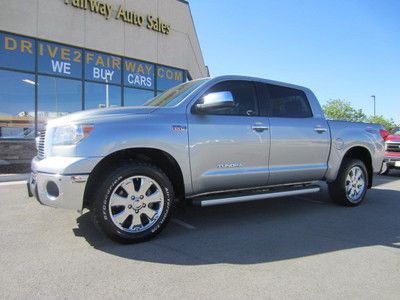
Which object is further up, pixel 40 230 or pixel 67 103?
pixel 67 103

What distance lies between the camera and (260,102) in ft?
17.9

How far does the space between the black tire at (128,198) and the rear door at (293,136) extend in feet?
5.35

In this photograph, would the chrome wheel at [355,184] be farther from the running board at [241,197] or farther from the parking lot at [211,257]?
the running board at [241,197]

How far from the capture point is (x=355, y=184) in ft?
21.5

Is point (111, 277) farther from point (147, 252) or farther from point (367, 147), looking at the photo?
point (367, 147)

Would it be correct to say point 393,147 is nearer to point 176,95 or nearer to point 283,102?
→ point 283,102

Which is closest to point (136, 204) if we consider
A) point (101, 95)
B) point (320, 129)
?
point (320, 129)

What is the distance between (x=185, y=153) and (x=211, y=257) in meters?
1.23

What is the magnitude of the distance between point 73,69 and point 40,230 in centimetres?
1094

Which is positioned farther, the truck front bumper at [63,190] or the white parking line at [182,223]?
the white parking line at [182,223]

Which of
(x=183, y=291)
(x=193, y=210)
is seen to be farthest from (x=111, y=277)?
(x=193, y=210)

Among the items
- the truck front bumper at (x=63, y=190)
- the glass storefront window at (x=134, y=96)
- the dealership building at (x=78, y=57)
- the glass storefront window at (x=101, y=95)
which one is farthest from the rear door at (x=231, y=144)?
the glass storefront window at (x=134, y=96)

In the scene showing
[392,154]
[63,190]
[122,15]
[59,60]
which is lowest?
[63,190]

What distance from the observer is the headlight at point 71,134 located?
409cm
